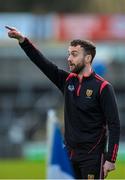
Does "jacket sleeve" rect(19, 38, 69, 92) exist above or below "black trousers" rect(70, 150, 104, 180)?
above

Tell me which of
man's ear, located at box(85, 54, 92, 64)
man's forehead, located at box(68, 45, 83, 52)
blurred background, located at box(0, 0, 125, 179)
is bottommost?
blurred background, located at box(0, 0, 125, 179)

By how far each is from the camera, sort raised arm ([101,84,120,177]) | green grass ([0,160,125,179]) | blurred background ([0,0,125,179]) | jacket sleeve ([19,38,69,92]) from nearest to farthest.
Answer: raised arm ([101,84,120,177]) → jacket sleeve ([19,38,69,92]) → green grass ([0,160,125,179]) → blurred background ([0,0,125,179])

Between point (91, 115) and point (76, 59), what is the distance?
522 millimetres

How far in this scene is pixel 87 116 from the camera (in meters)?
8.39

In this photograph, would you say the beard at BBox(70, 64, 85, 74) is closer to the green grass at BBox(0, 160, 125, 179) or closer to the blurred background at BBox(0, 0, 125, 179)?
the green grass at BBox(0, 160, 125, 179)

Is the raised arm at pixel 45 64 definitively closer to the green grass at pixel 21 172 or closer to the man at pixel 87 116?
the man at pixel 87 116

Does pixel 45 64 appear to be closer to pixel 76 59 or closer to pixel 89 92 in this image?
pixel 76 59

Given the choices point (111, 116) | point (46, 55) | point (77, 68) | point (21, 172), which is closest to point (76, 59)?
point (77, 68)

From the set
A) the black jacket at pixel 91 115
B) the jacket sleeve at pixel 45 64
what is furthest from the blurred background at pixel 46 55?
the black jacket at pixel 91 115

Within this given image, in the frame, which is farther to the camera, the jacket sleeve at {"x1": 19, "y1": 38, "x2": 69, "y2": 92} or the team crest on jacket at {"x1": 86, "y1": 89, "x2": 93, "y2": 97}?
the jacket sleeve at {"x1": 19, "y1": 38, "x2": 69, "y2": 92}

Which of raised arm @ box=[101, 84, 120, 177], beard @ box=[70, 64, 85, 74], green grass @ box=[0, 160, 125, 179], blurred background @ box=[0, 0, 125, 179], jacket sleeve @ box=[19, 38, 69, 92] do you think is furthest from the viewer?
blurred background @ box=[0, 0, 125, 179]

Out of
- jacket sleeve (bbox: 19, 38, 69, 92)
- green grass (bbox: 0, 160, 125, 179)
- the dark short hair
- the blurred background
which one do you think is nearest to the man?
the dark short hair

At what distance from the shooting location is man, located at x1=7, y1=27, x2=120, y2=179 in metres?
8.28

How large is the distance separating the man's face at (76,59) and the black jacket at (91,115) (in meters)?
0.13
